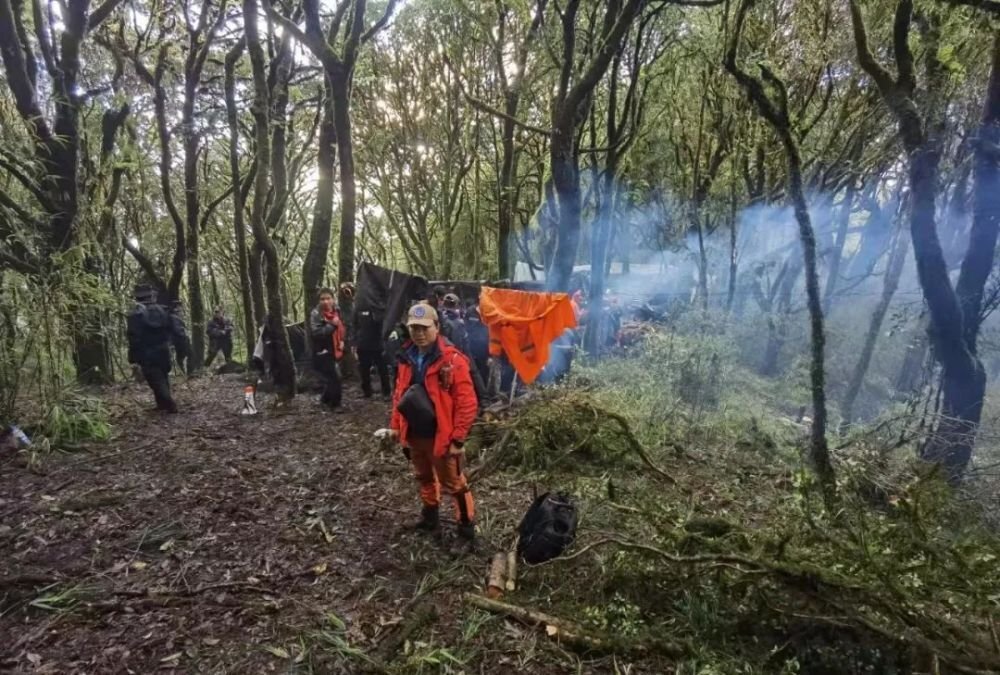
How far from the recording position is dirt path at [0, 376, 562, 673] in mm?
3316

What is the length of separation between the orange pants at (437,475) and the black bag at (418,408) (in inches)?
7.1

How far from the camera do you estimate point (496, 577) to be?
159 inches

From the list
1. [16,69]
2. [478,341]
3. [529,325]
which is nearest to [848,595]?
[529,325]

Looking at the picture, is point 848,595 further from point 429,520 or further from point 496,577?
point 429,520

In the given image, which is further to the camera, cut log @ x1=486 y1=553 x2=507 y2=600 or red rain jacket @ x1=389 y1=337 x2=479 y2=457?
red rain jacket @ x1=389 y1=337 x2=479 y2=457

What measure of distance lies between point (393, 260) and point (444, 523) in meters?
25.3

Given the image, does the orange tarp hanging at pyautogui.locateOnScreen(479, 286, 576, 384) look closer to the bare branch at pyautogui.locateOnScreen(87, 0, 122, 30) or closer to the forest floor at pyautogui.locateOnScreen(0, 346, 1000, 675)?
the forest floor at pyautogui.locateOnScreen(0, 346, 1000, 675)

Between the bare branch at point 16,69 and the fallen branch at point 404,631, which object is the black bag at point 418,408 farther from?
the bare branch at point 16,69

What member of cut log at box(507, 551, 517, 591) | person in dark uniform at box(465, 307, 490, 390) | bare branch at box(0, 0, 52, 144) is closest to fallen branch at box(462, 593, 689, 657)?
cut log at box(507, 551, 517, 591)

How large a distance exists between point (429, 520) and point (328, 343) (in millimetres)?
4326

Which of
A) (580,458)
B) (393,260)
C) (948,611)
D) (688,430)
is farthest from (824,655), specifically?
(393,260)

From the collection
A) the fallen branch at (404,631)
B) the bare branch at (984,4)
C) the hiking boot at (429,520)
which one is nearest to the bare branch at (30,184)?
the hiking boot at (429,520)

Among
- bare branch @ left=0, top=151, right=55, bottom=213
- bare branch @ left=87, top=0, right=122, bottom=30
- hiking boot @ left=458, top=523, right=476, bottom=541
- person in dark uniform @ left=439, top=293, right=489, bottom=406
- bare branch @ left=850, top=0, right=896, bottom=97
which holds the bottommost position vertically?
hiking boot @ left=458, top=523, right=476, bottom=541

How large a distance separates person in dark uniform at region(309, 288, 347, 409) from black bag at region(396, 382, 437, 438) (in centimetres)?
440
